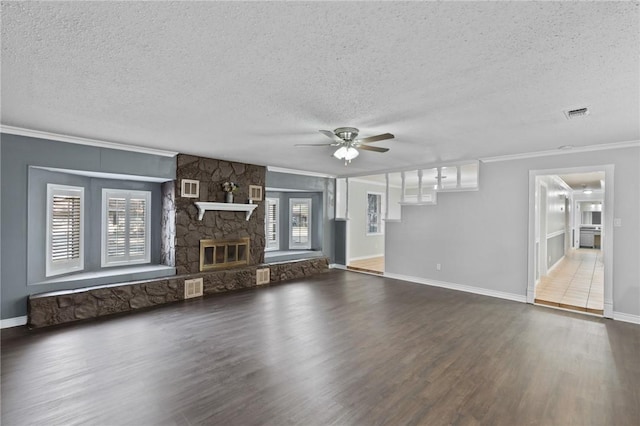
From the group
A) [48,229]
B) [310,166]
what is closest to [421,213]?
[310,166]

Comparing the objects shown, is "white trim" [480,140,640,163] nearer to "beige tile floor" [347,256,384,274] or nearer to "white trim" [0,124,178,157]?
"beige tile floor" [347,256,384,274]

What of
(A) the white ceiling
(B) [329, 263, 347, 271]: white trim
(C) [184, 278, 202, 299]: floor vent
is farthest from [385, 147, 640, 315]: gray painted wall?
(C) [184, 278, 202, 299]: floor vent

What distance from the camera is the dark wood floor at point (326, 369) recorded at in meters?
2.30

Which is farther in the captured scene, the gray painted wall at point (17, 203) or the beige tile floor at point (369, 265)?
the beige tile floor at point (369, 265)

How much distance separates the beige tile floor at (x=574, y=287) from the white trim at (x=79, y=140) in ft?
22.6

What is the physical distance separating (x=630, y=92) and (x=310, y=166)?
5179 mm

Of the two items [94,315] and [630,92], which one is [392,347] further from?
[94,315]

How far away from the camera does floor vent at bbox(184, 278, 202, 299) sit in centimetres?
542

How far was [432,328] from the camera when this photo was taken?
13.3 feet

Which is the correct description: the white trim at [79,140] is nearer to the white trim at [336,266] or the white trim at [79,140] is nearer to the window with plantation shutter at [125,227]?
the window with plantation shutter at [125,227]

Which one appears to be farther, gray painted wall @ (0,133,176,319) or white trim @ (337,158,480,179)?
white trim @ (337,158,480,179)

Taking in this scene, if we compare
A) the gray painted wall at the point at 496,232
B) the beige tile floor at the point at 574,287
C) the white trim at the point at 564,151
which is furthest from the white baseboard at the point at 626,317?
the white trim at the point at 564,151

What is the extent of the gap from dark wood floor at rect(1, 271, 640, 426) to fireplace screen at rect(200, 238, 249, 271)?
126cm

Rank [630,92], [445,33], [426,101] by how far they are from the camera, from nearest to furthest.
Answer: [445,33] < [630,92] < [426,101]
